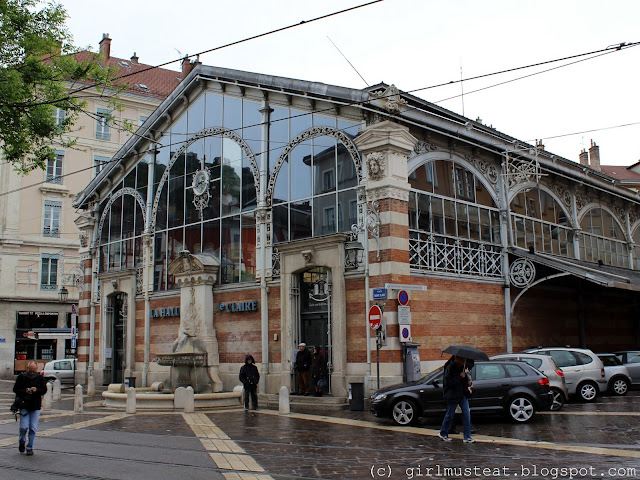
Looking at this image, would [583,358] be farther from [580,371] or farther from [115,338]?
[115,338]

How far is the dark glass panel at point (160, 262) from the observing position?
2777 cm

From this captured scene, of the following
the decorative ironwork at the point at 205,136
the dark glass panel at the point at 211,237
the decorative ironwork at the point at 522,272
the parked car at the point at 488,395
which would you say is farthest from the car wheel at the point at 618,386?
the dark glass panel at the point at 211,237

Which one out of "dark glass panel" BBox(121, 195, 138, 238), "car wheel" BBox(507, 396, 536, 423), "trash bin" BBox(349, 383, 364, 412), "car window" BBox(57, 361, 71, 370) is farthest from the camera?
"car window" BBox(57, 361, 71, 370)

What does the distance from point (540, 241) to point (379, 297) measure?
1057 cm

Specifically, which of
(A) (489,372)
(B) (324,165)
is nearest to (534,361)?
(A) (489,372)

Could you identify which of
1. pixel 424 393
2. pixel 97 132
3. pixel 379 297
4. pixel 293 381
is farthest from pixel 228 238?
pixel 97 132

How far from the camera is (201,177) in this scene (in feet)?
86.0

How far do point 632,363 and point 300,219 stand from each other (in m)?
12.5

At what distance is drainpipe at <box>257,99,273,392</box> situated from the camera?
73.3 feet

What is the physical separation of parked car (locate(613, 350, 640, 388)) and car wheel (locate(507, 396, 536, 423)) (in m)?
9.30

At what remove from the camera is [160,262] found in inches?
1103

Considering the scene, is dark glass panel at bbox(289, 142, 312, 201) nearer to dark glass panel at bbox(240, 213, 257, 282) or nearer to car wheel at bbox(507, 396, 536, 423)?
dark glass panel at bbox(240, 213, 257, 282)

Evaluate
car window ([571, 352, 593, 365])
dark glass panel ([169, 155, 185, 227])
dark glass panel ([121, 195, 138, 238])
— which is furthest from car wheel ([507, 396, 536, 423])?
dark glass panel ([121, 195, 138, 238])

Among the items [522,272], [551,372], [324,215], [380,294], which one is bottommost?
[551,372]
